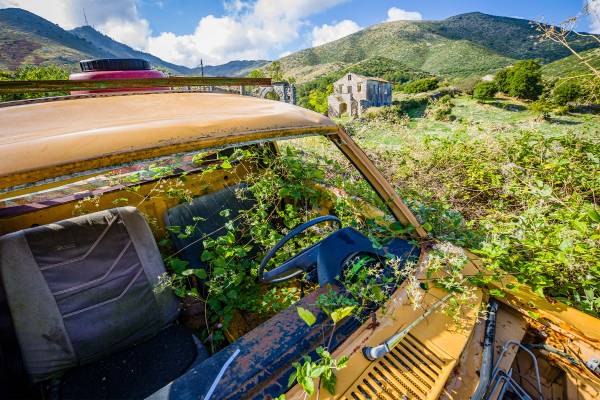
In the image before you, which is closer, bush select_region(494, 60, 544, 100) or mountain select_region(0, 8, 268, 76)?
bush select_region(494, 60, 544, 100)

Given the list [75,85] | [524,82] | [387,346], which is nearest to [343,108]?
[524,82]

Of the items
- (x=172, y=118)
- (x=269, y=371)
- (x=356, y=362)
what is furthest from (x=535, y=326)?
(x=172, y=118)

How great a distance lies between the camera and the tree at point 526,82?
82.1ft

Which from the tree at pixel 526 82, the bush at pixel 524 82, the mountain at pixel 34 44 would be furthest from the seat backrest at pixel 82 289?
the mountain at pixel 34 44

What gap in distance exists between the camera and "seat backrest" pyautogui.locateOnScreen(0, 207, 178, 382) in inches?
59.7

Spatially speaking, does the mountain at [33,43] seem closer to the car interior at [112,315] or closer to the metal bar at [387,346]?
the car interior at [112,315]

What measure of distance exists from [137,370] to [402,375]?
1.52 meters

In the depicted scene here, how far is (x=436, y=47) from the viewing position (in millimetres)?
91938

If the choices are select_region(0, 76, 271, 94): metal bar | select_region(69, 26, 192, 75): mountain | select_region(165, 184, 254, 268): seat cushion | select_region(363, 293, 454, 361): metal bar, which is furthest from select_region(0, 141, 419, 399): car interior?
select_region(69, 26, 192, 75): mountain

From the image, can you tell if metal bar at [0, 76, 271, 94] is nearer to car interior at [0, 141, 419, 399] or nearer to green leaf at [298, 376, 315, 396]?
car interior at [0, 141, 419, 399]

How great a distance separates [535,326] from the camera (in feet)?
4.66

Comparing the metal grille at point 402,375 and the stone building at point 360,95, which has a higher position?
the stone building at point 360,95

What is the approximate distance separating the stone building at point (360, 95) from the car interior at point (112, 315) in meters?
53.7

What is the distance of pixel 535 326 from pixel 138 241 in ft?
7.77
